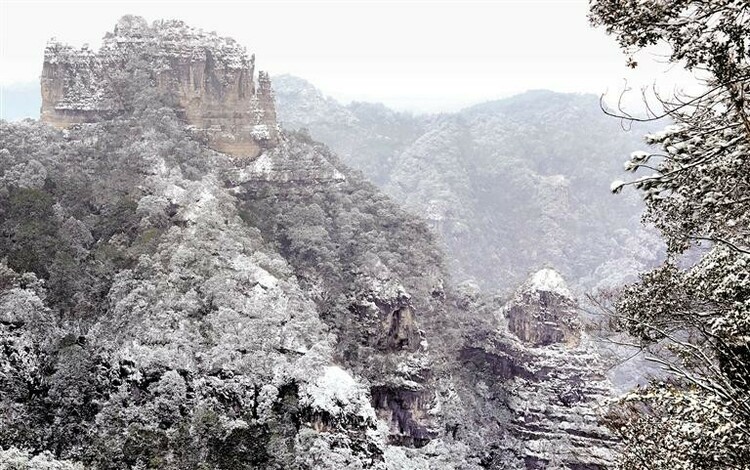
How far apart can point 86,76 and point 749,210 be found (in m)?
34.2

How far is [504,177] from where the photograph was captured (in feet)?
346

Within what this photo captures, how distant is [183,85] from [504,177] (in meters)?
77.2

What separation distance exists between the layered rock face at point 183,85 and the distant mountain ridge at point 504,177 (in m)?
41.4

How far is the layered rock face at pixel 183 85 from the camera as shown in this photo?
33656 mm

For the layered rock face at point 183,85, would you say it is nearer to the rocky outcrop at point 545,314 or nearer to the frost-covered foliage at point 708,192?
the rocky outcrop at point 545,314

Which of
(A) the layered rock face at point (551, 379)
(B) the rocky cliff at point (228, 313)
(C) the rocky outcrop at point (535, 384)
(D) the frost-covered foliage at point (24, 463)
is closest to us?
(D) the frost-covered foliage at point (24, 463)

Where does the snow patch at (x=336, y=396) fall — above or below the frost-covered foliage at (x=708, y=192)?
below

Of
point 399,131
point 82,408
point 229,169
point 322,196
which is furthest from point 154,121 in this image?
point 399,131

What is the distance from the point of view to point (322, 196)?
35.5m

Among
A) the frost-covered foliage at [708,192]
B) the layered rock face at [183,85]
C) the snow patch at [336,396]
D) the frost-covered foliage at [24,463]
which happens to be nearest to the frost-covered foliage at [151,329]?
the snow patch at [336,396]

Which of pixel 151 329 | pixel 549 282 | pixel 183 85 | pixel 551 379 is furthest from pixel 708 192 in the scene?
pixel 183 85

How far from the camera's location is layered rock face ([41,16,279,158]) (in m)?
33.7

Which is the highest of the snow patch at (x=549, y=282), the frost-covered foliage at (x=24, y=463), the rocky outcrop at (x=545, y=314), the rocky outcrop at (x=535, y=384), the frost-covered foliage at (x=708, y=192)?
the frost-covered foliage at (x=708, y=192)

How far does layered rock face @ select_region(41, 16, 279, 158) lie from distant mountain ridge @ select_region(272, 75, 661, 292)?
4144cm
